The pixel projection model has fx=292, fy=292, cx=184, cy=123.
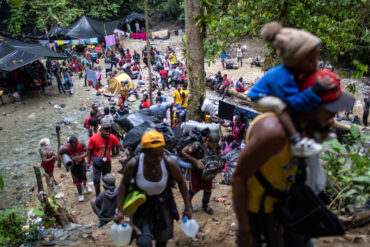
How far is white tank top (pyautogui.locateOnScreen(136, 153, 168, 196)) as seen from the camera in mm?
2719

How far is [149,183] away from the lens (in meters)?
2.72

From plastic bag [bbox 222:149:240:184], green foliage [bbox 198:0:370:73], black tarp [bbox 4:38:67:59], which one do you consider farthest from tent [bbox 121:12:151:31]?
plastic bag [bbox 222:149:240:184]

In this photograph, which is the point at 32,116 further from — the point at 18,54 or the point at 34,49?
the point at 34,49

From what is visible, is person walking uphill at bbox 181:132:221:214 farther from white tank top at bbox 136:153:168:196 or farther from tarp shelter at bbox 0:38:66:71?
tarp shelter at bbox 0:38:66:71

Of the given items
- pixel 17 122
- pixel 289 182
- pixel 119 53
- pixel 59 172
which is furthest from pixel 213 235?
pixel 119 53

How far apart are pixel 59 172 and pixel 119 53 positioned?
19.2m

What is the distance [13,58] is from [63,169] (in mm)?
9351

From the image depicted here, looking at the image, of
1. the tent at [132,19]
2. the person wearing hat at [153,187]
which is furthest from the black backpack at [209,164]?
the tent at [132,19]

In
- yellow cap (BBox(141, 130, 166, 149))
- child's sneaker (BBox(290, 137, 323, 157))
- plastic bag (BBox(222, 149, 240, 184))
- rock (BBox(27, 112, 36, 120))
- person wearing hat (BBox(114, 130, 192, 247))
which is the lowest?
rock (BBox(27, 112, 36, 120))

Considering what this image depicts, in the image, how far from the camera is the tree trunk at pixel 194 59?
5844 millimetres

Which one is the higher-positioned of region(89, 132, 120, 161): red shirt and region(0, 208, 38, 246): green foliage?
region(89, 132, 120, 161): red shirt

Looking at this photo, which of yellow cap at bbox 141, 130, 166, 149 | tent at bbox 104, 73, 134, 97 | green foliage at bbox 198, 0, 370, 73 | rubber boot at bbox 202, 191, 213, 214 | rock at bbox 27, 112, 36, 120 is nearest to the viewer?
yellow cap at bbox 141, 130, 166, 149

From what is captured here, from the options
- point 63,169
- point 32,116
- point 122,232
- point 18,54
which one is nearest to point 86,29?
point 18,54

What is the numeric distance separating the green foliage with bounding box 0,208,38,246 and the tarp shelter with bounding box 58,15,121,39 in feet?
68.0
